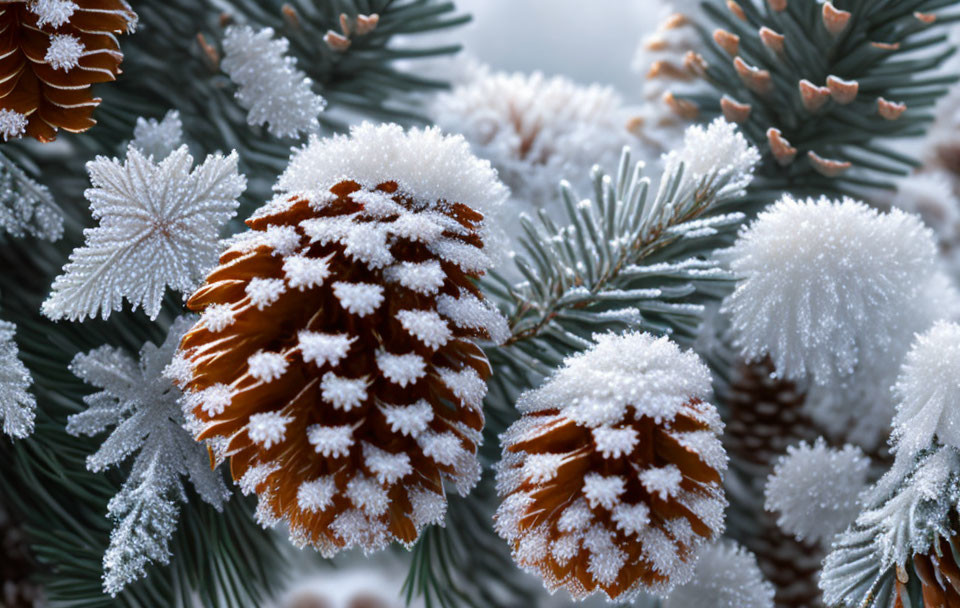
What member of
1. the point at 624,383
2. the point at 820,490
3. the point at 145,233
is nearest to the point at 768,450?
the point at 820,490

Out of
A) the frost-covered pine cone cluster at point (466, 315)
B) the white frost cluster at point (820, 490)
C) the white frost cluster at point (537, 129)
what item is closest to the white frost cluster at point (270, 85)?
the frost-covered pine cone cluster at point (466, 315)

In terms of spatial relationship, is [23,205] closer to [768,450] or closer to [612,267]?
[612,267]

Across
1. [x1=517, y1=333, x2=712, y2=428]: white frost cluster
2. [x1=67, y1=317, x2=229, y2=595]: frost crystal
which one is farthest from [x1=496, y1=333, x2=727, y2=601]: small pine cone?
[x1=67, y1=317, x2=229, y2=595]: frost crystal

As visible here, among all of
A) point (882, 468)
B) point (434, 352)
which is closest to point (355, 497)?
point (434, 352)

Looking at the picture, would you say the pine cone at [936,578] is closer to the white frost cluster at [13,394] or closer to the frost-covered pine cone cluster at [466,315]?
the frost-covered pine cone cluster at [466,315]

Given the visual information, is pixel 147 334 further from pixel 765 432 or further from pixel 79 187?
pixel 765 432

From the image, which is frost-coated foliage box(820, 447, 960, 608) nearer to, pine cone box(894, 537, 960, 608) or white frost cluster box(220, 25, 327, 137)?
pine cone box(894, 537, 960, 608)
